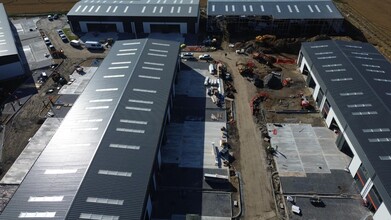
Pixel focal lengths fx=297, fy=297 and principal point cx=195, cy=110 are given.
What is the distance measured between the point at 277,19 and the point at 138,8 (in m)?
42.8

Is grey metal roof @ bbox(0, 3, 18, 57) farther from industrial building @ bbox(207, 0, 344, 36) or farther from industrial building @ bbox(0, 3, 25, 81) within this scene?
industrial building @ bbox(207, 0, 344, 36)

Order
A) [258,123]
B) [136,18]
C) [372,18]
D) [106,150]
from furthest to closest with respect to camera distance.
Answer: [372,18] → [136,18] → [258,123] → [106,150]

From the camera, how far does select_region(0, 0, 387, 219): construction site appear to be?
45.6 meters

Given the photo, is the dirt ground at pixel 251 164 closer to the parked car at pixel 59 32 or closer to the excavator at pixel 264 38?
the excavator at pixel 264 38

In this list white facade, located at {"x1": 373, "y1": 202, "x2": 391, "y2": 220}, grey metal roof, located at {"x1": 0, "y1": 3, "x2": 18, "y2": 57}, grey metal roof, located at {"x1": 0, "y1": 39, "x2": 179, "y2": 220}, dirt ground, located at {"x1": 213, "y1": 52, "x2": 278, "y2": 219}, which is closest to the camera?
grey metal roof, located at {"x1": 0, "y1": 39, "x2": 179, "y2": 220}

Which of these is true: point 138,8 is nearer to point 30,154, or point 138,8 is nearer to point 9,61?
point 9,61

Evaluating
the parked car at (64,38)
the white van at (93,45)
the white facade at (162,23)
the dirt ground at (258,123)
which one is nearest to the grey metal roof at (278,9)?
the white facade at (162,23)

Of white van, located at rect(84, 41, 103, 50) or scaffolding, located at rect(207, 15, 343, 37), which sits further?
scaffolding, located at rect(207, 15, 343, 37)

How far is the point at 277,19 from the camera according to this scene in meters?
87.0

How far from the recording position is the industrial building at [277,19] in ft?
287

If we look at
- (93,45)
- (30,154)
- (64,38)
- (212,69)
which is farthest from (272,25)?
(30,154)

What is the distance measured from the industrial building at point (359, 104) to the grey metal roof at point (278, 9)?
19.3 meters

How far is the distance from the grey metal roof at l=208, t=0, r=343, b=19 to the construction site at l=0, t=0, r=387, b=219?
261cm

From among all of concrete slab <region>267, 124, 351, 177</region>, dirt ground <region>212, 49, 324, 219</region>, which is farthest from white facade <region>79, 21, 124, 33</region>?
concrete slab <region>267, 124, 351, 177</region>
